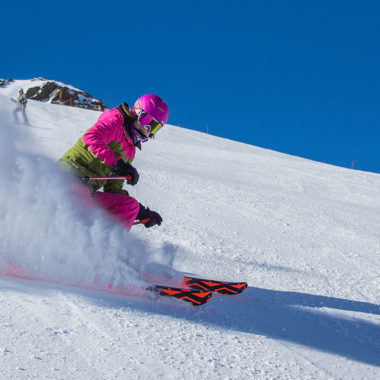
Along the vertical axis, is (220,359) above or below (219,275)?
below

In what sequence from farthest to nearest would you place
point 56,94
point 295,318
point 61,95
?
point 56,94, point 61,95, point 295,318

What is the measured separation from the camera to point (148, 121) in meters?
3.69

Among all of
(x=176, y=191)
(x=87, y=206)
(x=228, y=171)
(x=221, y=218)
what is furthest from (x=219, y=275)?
(x=228, y=171)

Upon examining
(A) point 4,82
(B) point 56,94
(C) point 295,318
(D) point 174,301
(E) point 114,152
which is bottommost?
(D) point 174,301

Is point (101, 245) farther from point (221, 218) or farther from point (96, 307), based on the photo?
point (221, 218)

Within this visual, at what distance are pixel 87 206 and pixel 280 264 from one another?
2104 mm

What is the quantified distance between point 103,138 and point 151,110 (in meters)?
0.50

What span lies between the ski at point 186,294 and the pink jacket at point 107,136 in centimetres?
107

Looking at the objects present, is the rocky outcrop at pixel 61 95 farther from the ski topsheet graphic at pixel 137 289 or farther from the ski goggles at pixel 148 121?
the ski topsheet graphic at pixel 137 289

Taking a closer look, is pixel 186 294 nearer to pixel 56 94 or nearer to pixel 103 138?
pixel 103 138

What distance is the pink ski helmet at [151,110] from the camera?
12.0ft

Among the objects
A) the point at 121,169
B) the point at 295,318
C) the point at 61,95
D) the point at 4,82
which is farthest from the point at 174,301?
the point at 4,82

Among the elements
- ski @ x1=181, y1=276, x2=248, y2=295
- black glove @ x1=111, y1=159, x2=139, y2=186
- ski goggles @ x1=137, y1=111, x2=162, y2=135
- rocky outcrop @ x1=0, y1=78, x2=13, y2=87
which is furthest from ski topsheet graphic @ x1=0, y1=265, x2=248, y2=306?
rocky outcrop @ x1=0, y1=78, x2=13, y2=87

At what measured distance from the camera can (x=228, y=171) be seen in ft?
35.3
